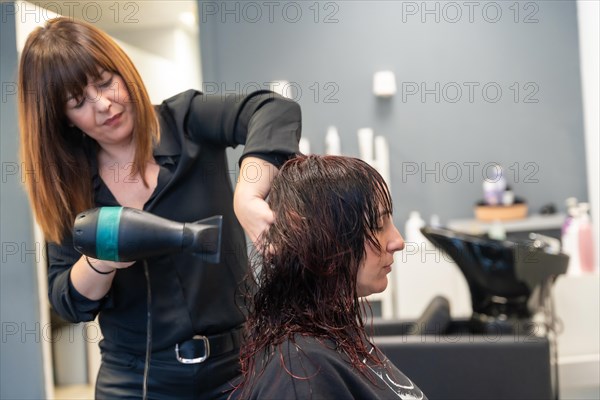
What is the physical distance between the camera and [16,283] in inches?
83.0

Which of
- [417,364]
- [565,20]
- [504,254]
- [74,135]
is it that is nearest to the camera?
[74,135]

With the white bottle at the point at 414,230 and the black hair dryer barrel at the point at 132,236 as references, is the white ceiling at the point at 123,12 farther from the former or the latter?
the white bottle at the point at 414,230

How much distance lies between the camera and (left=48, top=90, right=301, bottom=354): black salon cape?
1.44 metres

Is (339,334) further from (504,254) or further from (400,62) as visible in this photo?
(400,62)

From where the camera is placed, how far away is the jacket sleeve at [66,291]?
1402 mm

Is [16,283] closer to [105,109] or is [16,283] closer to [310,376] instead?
[105,109]

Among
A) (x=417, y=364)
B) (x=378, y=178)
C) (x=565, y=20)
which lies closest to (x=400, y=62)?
(x=565, y=20)

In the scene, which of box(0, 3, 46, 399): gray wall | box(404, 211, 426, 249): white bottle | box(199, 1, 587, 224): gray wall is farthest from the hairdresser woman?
box(199, 1, 587, 224): gray wall

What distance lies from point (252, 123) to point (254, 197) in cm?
26

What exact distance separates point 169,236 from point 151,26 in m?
1.59

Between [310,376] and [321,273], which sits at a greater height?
[321,273]

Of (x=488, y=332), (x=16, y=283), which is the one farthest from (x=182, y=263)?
(x=488, y=332)

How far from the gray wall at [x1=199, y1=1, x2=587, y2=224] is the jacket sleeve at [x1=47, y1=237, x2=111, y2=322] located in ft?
8.08

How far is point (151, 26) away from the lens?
2629 mm
